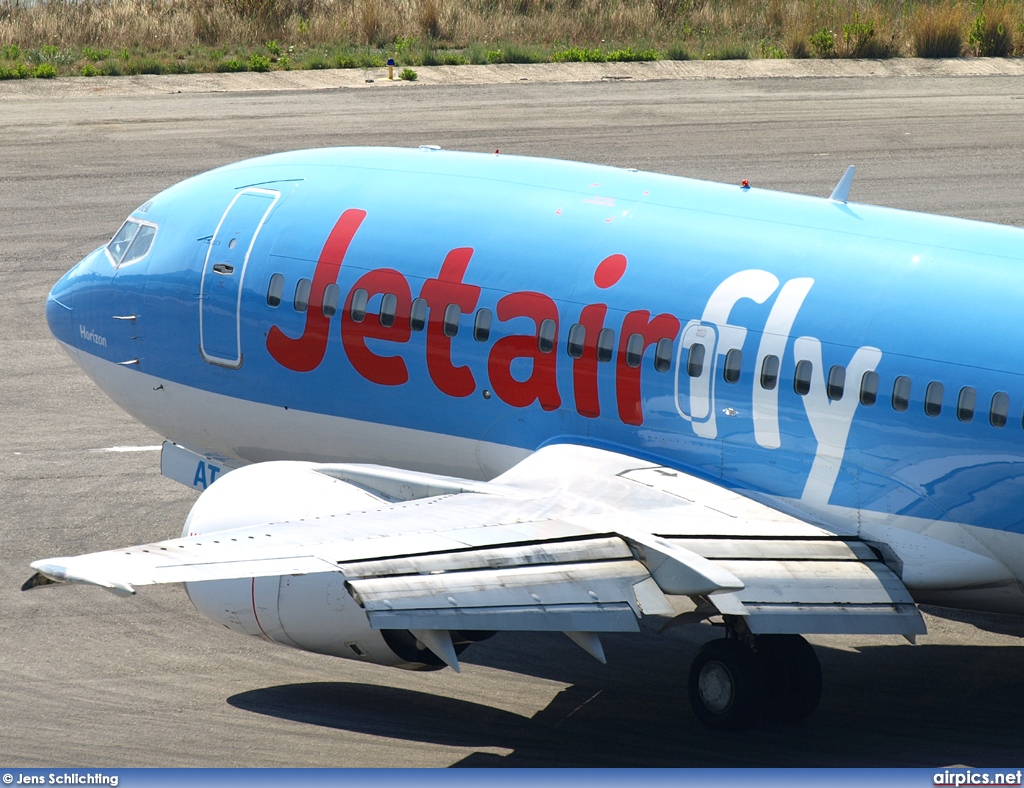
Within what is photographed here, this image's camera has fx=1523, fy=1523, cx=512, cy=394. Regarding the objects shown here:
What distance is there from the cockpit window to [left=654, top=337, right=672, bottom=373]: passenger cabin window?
807cm

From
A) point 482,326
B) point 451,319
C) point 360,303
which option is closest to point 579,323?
point 482,326

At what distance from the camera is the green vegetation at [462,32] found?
178 feet

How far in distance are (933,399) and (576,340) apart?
14.3 ft

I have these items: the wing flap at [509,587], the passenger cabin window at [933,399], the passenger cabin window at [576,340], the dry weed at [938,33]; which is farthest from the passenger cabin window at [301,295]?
the dry weed at [938,33]

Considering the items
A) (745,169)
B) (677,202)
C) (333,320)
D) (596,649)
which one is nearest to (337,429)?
(333,320)

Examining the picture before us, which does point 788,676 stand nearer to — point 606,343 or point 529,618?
point 606,343

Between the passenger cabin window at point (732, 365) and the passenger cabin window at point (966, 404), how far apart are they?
2.52m

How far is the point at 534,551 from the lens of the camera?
49.1ft

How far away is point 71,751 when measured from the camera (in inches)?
680

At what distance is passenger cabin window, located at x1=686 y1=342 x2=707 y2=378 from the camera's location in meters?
17.9

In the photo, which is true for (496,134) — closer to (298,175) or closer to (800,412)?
(298,175)

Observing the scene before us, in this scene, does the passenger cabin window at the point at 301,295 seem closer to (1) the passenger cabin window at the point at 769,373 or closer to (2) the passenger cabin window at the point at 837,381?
(1) the passenger cabin window at the point at 769,373

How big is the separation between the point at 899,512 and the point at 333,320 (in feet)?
25.3

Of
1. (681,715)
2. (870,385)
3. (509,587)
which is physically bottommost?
(681,715)
